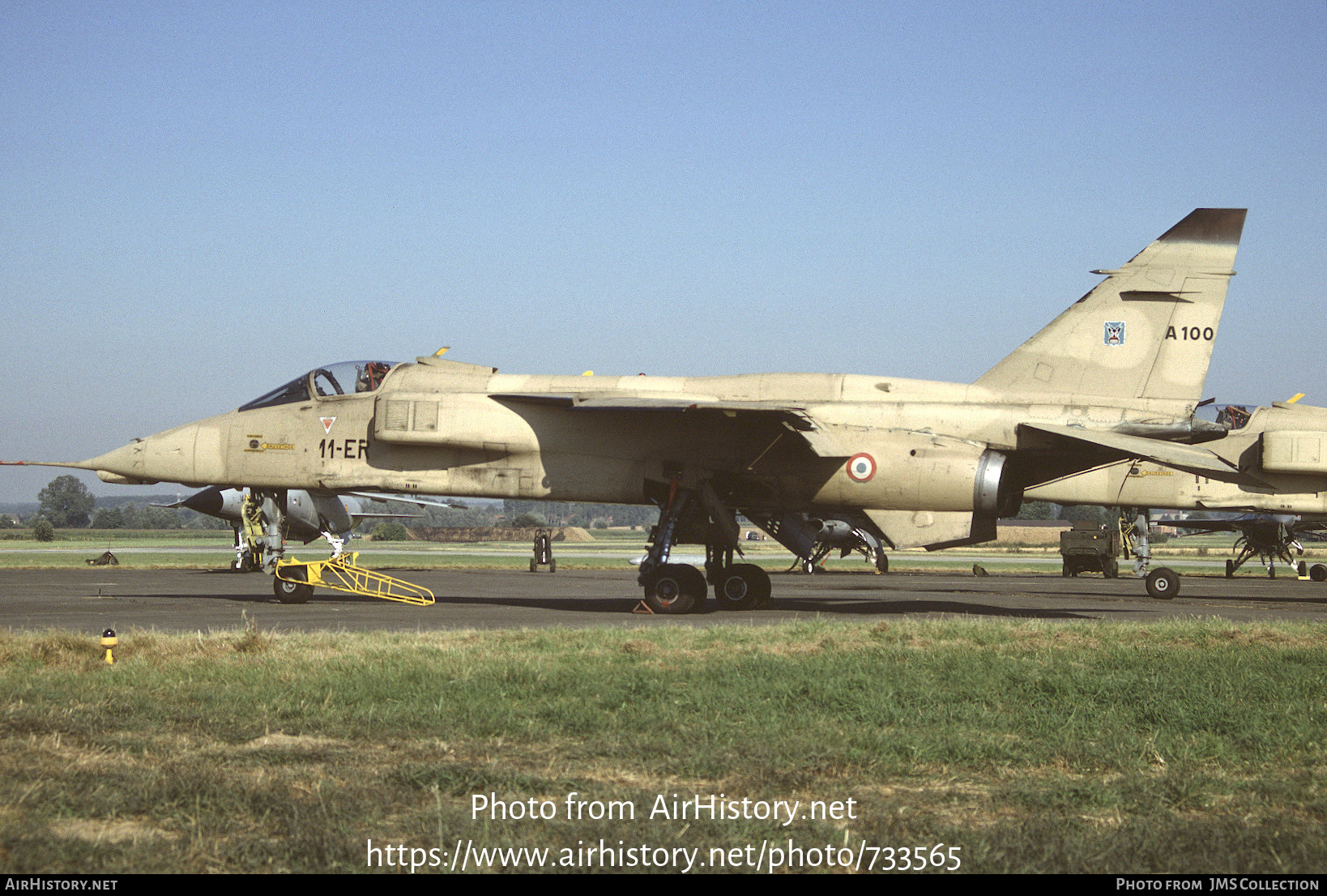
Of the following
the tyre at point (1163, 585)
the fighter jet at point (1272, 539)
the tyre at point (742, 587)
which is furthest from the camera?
the fighter jet at point (1272, 539)

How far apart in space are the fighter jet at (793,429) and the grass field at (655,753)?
204 inches

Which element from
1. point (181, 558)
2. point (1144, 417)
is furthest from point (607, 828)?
point (181, 558)

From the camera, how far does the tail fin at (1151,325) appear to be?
16.2 metres

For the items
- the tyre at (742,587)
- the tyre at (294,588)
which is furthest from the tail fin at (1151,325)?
the tyre at (294,588)

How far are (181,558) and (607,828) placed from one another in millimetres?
47379

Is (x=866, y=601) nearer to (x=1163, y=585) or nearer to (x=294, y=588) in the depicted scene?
(x=1163, y=585)

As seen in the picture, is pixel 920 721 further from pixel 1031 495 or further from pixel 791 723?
pixel 1031 495

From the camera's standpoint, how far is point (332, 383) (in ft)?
57.9

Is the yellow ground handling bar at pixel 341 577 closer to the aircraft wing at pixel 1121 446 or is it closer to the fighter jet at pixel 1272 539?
the aircraft wing at pixel 1121 446

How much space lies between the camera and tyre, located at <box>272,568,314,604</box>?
61.2ft

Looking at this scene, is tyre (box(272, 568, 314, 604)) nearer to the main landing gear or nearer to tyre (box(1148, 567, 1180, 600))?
the main landing gear

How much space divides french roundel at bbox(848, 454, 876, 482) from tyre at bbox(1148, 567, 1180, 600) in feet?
33.6

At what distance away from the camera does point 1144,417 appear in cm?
1599

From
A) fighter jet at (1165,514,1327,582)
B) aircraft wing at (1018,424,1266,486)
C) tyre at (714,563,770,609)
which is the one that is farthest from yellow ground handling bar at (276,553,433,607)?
fighter jet at (1165,514,1327,582)
